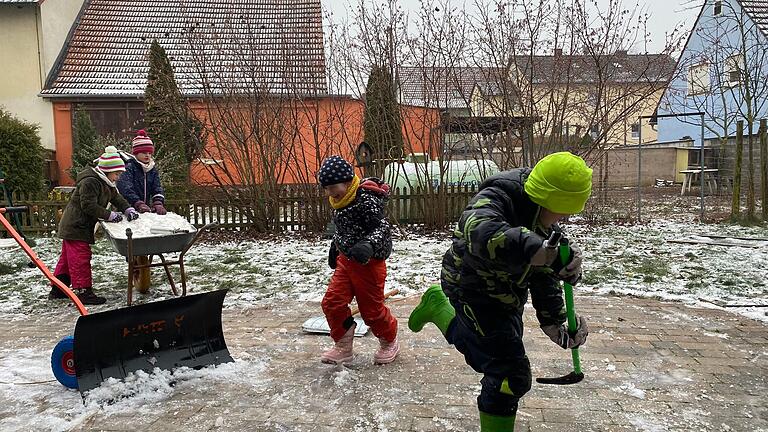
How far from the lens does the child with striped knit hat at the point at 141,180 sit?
20.0 feet

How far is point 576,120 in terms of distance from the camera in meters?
11.1

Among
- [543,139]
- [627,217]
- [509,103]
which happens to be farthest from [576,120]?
[627,217]

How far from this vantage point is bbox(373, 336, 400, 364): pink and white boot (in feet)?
13.0

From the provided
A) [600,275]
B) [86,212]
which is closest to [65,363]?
[86,212]

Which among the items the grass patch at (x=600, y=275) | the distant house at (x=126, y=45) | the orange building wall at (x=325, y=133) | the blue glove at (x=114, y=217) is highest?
the distant house at (x=126, y=45)

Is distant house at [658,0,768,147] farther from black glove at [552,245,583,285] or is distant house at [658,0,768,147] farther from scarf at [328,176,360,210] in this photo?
black glove at [552,245,583,285]

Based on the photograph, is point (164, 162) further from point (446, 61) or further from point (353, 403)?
point (353, 403)

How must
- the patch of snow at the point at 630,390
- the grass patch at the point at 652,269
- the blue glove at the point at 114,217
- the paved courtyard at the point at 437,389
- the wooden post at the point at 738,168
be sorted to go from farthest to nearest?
the wooden post at the point at 738,168, the grass patch at the point at 652,269, the blue glove at the point at 114,217, the patch of snow at the point at 630,390, the paved courtyard at the point at 437,389

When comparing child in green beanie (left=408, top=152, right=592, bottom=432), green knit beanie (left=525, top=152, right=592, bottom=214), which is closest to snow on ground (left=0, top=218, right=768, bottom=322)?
child in green beanie (left=408, top=152, right=592, bottom=432)

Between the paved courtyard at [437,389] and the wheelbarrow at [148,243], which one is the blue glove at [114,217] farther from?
the paved courtyard at [437,389]

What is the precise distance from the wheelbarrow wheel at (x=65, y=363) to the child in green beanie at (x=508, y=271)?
2.45 metres

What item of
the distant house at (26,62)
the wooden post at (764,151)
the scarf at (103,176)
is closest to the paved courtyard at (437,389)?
the scarf at (103,176)

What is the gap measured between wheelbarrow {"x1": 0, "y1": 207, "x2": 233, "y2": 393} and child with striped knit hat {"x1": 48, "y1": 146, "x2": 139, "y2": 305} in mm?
2065

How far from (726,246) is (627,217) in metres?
3.74
